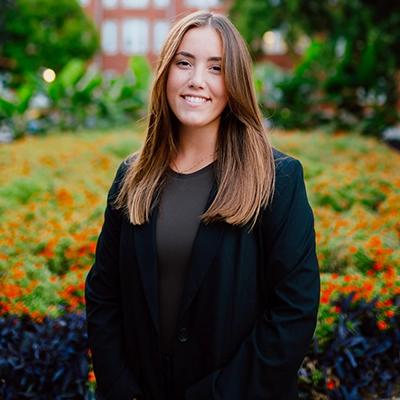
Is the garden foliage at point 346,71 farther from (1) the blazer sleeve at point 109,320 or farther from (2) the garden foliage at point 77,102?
(1) the blazer sleeve at point 109,320

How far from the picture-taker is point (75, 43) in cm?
2836

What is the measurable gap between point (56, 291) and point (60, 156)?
504 cm

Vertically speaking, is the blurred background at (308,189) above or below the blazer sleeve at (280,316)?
below

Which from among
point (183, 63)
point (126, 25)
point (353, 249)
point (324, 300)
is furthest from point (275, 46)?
point (183, 63)

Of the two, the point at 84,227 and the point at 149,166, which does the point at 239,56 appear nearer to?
the point at 149,166

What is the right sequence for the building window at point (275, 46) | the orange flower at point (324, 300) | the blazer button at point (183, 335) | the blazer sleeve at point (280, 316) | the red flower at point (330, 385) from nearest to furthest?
the blazer sleeve at point (280, 316) → the blazer button at point (183, 335) → the red flower at point (330, 385) → the orange flower at point (324, 300) → the building window at point (275, 46)

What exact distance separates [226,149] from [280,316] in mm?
637

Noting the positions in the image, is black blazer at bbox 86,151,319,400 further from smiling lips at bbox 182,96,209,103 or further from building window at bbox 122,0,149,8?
building window at bbox 122,0,149,8

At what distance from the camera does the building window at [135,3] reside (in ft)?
125

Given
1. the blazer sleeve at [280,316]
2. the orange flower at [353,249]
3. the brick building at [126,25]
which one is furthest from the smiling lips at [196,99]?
the brick building at [126,25]

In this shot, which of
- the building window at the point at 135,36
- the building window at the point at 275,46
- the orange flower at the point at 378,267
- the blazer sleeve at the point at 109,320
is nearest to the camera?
the blazer sleeve at the point at 109,320

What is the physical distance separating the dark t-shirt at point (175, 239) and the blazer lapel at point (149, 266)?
0.03m

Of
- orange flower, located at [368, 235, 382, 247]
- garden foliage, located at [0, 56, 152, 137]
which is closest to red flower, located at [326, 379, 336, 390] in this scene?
orange flower, located at [368, 235, 382, 247]

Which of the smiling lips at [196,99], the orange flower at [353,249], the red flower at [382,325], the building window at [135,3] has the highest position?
the building window at [135,3]
